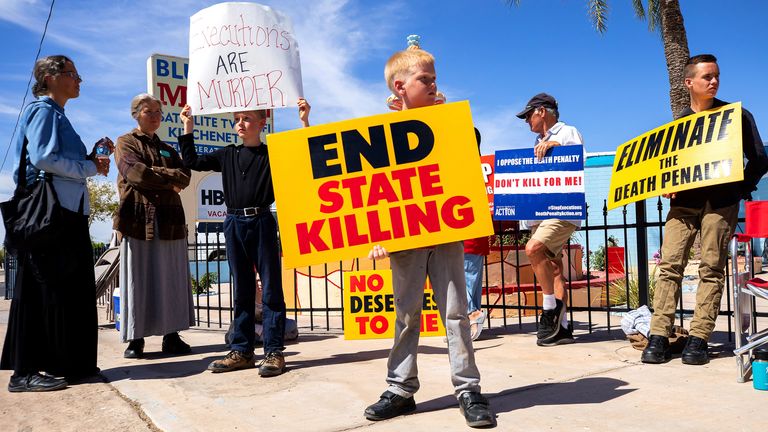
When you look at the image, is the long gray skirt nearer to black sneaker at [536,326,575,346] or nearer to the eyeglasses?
the eyeglasses

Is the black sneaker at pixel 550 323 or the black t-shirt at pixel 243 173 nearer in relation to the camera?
the black t-shirt at pixel 243 173

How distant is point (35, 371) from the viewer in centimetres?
381

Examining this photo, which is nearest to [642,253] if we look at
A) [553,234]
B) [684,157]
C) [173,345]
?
[553,234]

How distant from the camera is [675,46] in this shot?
12703mm

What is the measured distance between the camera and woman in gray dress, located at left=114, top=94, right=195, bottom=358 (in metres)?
4.59

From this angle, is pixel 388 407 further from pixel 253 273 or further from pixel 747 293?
pixel 747 293

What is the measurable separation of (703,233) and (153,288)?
4.13 m

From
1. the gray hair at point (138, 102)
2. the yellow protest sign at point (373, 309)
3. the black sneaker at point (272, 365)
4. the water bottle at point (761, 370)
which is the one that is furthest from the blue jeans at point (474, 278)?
the gray hair at point (138, 102)

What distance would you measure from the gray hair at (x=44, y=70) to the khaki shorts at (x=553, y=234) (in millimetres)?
3699

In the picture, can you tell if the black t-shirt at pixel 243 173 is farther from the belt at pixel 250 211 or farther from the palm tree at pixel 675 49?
the palm tree at pixel 675 49

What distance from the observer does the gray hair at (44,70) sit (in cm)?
394

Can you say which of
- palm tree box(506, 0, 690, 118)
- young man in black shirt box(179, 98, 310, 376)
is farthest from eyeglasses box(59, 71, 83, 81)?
palm tree box(506, 0, 690, 118)

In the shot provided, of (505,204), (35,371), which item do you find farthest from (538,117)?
(35,371)

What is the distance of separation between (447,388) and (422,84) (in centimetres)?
175
